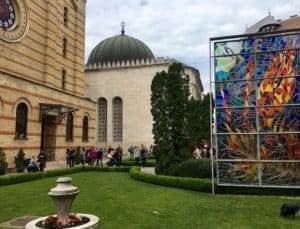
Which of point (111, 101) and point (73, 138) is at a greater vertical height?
point (111, 101)

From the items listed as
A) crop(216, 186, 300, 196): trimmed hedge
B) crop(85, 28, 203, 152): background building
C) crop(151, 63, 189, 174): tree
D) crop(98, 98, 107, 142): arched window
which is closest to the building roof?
crop(85, 28, 203, 152): background building

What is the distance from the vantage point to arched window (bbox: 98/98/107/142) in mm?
52188

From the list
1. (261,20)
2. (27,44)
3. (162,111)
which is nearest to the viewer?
(162,111)

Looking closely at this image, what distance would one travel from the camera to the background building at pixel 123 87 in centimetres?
4950

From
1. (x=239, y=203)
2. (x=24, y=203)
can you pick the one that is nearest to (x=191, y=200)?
(x=239, y=203)

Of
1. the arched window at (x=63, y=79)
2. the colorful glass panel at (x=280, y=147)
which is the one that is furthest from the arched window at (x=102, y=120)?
the colorful glass panel at (x=280, y=147)

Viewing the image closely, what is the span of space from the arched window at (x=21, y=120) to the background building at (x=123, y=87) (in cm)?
2607

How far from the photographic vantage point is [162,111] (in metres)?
20.4

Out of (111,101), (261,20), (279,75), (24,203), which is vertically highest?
(261,20)

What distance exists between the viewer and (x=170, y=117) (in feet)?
66.3

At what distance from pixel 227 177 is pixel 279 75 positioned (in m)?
4.80

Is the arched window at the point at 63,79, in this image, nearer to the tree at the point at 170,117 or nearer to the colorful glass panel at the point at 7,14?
the colorful glass panel at the point at 7,14

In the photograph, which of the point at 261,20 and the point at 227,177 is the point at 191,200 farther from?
the point at 261,20

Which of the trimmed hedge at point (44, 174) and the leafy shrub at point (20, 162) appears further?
the leafy shrub at point (20, 162)
